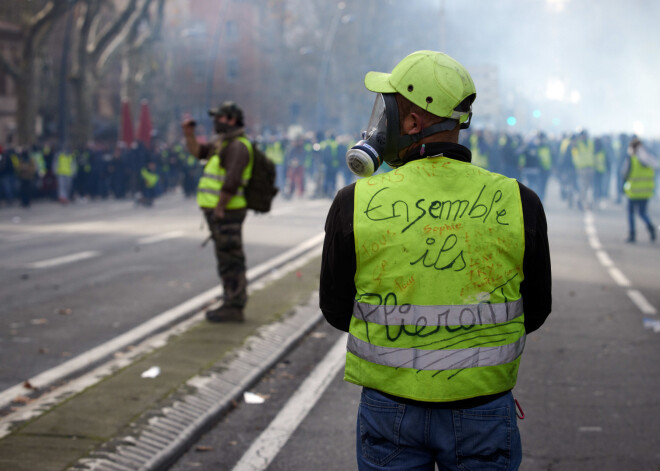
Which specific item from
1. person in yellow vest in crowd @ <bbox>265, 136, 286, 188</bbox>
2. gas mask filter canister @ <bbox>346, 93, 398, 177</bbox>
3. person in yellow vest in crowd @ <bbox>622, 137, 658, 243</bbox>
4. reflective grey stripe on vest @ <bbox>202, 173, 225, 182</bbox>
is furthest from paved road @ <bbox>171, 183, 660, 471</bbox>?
person in yellow vest in crowd @ <bbox>265, 136, 286, 188</bbox>

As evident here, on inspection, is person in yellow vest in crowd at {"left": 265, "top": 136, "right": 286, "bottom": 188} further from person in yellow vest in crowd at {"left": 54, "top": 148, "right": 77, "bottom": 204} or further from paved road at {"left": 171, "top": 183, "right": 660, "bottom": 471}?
paved road at {"left": 171, "top": 183, "right": 660, "bottom": 471}

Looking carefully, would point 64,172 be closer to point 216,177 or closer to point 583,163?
point 583,163

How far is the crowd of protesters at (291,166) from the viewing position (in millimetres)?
27219

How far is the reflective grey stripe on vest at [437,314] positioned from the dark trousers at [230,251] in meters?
5.72

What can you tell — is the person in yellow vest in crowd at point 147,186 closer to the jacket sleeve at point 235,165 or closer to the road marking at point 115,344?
the road marking at point 115,344

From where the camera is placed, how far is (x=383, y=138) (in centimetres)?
268

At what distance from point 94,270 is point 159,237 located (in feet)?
15.4

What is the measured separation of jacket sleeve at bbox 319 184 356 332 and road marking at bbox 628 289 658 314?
7.98m

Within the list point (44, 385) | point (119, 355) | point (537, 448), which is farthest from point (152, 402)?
point (537, 448)

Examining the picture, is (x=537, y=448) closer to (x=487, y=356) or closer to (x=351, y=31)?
(x=487, y=356)

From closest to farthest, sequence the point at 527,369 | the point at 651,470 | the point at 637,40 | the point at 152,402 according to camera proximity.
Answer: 1. the point at 651,470
2. the point at 152,402
3. the point at 527,369
4. the point at 637,40

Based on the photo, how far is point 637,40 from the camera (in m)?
130

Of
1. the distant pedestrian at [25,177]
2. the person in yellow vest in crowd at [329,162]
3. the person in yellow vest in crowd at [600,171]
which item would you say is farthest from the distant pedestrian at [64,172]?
the person in yellow vest in crowd at [600,171]

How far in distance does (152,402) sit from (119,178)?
26.6 meters
